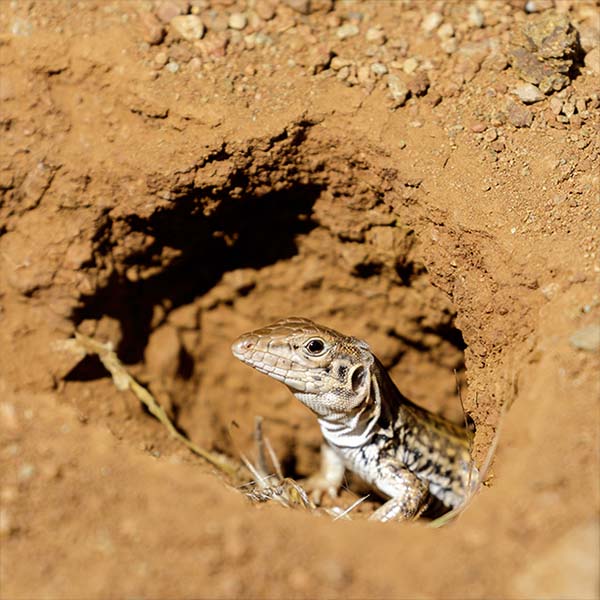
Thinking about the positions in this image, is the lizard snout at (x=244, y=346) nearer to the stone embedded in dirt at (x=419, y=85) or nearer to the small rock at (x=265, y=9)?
the stone embedded in dirt at (x=419, y=85)

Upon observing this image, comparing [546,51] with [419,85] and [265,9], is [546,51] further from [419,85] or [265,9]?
[265,9]

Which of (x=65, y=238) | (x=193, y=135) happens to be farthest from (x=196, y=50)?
(x=65, y=238)

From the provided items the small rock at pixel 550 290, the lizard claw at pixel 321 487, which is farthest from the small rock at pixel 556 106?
the lizard claw at pixel 321 487

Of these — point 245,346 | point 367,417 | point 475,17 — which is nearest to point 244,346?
point 245,346

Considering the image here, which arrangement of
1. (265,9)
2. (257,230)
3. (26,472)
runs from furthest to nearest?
(257,230) → (265,9) → (26,472)

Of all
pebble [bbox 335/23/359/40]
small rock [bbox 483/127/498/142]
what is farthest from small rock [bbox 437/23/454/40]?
small rock [bbox 483/127/498/142]

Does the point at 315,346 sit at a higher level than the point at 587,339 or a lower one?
lower

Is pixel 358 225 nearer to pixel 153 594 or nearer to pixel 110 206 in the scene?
pixel 110 206
